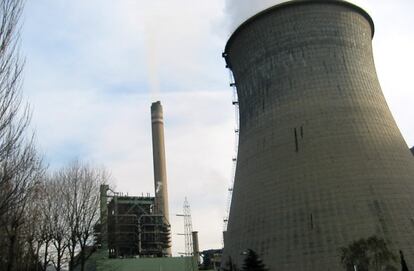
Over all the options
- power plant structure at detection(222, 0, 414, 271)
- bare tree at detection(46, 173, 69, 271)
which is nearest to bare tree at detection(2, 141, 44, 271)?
bare tree at detection(46, 173, 69, 271)

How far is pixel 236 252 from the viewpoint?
1803cm

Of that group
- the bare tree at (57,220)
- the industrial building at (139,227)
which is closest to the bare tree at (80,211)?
the bare tree at (57,220)

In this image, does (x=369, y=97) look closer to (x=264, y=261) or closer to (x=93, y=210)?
(x=264, y=261)

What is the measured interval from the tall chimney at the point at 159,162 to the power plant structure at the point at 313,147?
71.1 feet

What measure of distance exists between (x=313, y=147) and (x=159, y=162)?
25.9m

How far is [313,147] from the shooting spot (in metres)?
16.9

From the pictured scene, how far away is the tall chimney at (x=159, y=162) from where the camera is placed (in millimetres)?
40281

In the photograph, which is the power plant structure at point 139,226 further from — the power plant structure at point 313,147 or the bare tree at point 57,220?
the power plant structure at point 313,147

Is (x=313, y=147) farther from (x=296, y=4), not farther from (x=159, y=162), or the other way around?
(x=159, y=162)

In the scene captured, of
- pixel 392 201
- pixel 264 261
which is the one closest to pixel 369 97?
pixel 392 201

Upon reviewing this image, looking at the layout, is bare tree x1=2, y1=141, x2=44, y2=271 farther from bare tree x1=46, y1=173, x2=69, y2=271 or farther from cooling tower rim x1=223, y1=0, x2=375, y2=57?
cooling tower rim x1=223, y1=0, x2=375, y2=57

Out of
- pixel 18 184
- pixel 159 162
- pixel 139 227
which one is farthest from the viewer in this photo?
pixel 159 162

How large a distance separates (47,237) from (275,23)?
522 inches

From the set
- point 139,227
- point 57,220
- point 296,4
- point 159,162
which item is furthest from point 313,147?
point 159,162
